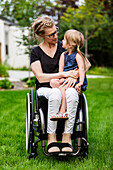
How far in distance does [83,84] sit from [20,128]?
5.59 ft

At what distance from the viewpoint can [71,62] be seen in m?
2.90

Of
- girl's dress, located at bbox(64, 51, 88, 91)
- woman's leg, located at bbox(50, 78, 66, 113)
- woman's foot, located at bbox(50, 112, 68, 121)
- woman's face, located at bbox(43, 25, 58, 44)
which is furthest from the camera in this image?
woman's face, located at bbox(43, 25, 58, 44)

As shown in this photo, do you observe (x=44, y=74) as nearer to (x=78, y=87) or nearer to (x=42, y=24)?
(x=78, y=87)

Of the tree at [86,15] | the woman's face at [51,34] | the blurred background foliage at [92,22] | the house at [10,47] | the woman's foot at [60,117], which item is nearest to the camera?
the woman's foot at [60,117]

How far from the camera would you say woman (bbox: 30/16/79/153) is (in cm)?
274

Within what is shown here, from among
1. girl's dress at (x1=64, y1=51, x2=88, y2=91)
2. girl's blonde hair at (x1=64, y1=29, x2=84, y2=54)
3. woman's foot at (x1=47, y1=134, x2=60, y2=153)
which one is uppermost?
girl's blonde hair at (x1=64, y1=29, x2=84, y2=54)

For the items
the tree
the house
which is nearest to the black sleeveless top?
the tree

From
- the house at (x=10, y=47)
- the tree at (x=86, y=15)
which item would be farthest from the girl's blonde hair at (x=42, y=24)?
the house at (x=10, y=47)

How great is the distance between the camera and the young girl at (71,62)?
2.82 meters

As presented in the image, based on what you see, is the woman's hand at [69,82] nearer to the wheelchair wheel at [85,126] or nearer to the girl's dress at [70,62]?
the girl's dress at [70,62]

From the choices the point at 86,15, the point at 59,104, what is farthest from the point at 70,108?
the point at 86,15

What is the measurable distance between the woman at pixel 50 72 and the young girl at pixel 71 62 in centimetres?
5

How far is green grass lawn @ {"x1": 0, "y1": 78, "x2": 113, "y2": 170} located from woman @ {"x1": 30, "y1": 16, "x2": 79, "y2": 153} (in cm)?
22

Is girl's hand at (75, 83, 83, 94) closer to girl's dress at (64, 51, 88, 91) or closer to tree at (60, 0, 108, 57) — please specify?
girl's dress at (64, 51, 88, 91)
